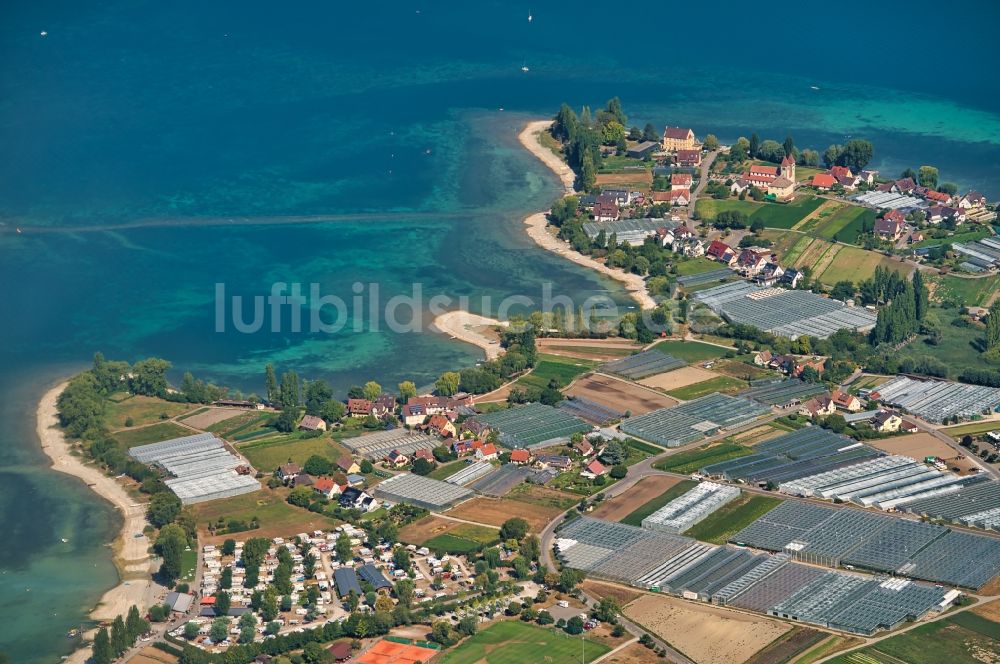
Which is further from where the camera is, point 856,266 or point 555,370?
point 856,266

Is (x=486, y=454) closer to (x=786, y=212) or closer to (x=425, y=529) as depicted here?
(x=425, y=529)

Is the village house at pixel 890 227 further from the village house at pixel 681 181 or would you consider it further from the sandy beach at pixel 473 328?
the sandy beach at pixel 473 328

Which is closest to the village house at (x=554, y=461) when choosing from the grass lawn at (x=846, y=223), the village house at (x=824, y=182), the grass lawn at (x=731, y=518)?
the grass lawn at (x=731, y=518)

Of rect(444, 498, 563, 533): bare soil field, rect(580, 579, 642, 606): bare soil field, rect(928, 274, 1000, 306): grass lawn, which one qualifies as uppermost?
rect(928, 274, 1000, 306): grass lawn

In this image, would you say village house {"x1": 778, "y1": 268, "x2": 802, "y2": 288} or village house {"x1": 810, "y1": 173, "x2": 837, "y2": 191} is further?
village house {"x1": 810, "y1": 173, "x2": 837, "y2": 191}

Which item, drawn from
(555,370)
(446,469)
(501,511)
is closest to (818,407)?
(555,370)

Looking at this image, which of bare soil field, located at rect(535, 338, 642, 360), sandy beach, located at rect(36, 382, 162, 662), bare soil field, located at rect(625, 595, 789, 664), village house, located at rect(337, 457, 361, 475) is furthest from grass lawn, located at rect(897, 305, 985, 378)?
sandy beach, located at rect(36, 382, 162, 662)

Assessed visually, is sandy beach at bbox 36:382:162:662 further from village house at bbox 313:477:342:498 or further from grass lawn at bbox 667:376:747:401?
grass lawn at bbox 667:376:747:401
